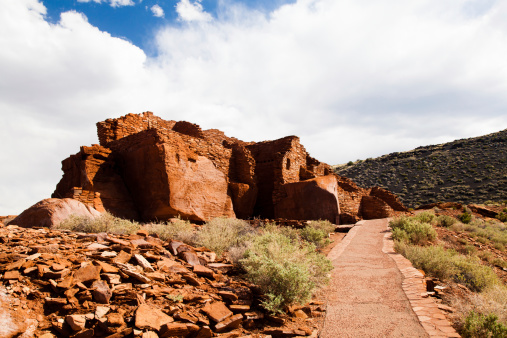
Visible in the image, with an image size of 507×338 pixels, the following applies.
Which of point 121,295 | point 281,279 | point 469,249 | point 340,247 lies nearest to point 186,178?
point 340,247

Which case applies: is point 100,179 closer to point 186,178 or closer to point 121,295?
point 186,178

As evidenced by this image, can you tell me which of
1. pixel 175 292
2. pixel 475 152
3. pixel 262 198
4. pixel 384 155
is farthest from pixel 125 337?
pixel 384 155

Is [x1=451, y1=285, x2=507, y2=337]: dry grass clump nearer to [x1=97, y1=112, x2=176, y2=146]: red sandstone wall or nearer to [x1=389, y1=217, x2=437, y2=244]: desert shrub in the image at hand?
[x1=389, y1=217, x2=437, y2=244]: desert shrub

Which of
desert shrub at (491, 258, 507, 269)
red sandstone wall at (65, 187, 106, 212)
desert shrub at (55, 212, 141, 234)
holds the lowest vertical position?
desert shrub at (491, 258, 507, 269)

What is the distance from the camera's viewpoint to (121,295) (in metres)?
3.78

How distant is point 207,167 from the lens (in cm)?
1188

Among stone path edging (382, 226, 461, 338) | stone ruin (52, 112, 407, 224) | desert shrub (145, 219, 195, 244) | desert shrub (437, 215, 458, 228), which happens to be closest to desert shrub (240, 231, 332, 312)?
stone path edging (382, 226, 461, 338)

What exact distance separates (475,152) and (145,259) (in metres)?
45.4

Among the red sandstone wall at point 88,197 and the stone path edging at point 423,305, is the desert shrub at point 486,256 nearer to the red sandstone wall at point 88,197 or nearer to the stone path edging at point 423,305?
the stone path edging at point 423,305

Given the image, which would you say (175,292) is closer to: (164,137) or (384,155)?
(164,137)

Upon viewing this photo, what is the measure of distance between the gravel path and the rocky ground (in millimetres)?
320

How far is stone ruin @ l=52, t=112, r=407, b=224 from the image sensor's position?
397 inches

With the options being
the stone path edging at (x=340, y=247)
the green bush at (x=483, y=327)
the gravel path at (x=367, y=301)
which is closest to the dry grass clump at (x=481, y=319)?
the green bush at (x=483, y=327)

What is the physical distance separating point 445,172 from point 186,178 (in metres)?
36.2
